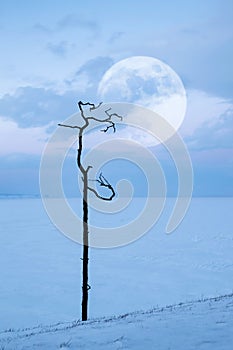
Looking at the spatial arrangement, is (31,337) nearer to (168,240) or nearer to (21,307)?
(21,307)

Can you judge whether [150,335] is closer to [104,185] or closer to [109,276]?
[104,185]

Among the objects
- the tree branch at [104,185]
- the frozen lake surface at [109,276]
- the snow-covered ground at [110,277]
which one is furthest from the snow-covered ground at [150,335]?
the frozen lake surface at [109,276]

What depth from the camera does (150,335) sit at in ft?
36.8

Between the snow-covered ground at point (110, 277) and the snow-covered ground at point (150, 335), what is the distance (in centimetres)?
19

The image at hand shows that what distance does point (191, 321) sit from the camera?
1260cm

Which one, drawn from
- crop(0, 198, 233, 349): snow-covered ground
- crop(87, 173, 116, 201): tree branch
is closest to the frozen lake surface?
crop(0, 198, 233, 349): snow-covered ground

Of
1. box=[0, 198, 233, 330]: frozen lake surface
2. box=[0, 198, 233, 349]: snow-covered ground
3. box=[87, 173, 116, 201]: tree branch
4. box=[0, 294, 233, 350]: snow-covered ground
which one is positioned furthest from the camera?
box=[0, 198, 233, 330]: frozen lake surface

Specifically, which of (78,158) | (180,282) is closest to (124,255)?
(180,282)

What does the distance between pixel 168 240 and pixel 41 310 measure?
39.9 metres

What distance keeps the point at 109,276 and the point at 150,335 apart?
31005 mm

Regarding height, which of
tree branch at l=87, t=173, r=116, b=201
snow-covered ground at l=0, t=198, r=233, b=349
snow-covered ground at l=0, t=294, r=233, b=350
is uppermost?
snow-covered ground at l=0, t=198, r=233, b=349

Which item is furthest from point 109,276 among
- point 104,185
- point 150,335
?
point 150,335

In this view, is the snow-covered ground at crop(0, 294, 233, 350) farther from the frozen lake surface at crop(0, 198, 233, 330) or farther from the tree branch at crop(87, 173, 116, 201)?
the frozen lake surface at crop(0, 198, 233, 330)

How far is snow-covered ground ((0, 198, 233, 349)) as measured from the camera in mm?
30531
